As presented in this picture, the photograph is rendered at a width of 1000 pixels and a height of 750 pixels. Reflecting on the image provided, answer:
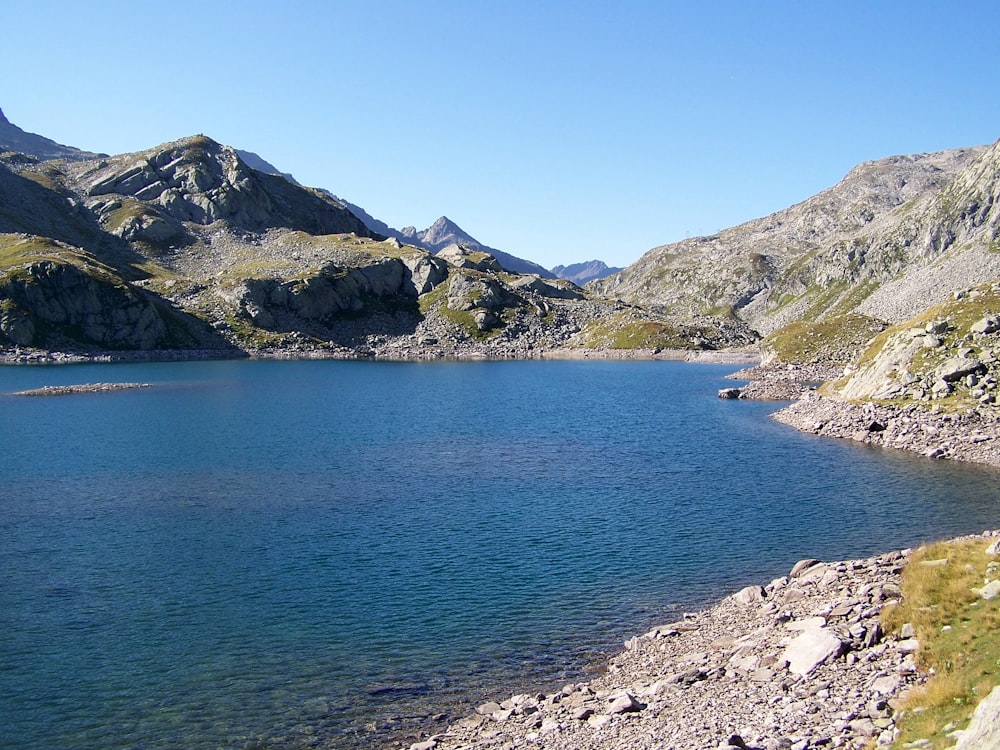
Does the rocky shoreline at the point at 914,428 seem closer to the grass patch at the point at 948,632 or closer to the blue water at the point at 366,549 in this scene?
the blue water at the point at 366,549

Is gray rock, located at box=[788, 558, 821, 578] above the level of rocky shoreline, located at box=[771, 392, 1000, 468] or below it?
below

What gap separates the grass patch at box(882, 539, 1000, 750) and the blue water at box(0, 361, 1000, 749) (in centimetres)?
1140

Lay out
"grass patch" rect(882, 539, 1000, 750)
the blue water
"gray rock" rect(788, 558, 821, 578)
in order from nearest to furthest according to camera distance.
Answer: "grass patch" rect(882, 539, 1000, 750), the blue water, "gray rock" rect(788, 558, 821, 578)

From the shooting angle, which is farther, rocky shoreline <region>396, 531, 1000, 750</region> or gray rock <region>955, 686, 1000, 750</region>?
rocky shoreline <region>396, 531, 1000, 750</region>

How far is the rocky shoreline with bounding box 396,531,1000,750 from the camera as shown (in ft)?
68.7

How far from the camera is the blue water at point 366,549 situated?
28.5 meters

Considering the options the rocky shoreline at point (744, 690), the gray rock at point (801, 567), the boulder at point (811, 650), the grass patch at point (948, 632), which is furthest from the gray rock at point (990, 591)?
the gray rock at point (801, 567)

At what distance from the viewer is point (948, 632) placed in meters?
23.5

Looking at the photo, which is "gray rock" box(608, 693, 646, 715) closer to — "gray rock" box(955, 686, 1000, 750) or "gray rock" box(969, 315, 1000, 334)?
"gray rock" box(955, 686, 1000, 750)

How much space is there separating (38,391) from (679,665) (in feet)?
414

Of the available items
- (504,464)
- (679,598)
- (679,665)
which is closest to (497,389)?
(504,464)

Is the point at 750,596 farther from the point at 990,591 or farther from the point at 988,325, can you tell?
the point at 988,325

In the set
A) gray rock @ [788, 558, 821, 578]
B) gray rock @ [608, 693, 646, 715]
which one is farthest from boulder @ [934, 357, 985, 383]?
gray rock @ [608, 693, 646, 715]

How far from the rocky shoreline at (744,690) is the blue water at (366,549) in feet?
8.17
